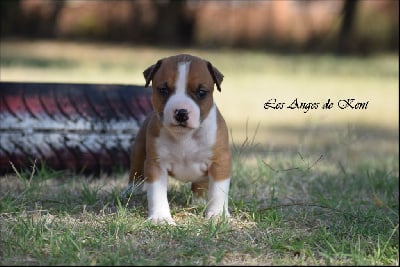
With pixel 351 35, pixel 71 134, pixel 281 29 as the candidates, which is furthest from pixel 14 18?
pixel 71 134

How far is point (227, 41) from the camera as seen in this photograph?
68.4 ft

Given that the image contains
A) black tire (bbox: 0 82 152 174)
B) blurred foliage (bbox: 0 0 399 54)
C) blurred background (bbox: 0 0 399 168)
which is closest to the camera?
black tire (bbox: 0 82 152 174)

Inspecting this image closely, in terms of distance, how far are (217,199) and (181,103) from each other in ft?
1.96

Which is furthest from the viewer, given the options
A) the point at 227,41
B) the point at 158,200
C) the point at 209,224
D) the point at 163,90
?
the point at 227,41

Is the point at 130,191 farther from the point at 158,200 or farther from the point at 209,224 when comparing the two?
the point at 209,224

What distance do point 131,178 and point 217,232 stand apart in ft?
3.49

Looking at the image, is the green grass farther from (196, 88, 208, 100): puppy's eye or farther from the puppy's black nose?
(196, 88, 208, 100): puppy's eye

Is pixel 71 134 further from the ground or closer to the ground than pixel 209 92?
closer to the ground

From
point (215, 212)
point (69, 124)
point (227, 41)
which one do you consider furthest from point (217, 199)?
point (227, 41)

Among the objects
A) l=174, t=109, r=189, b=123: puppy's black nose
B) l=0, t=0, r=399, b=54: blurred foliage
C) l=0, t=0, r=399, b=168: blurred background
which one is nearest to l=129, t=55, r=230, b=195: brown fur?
l=174, t=109, r=189, b=123: puppy's black nose

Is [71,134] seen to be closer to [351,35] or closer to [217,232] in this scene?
[217,232]

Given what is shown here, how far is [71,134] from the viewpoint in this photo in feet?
17.6

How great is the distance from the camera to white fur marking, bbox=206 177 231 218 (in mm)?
4129

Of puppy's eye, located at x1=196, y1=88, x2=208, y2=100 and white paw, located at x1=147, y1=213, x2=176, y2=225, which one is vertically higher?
puppy's eye, located at x1=196, y1=88, x2=208, y2=100
